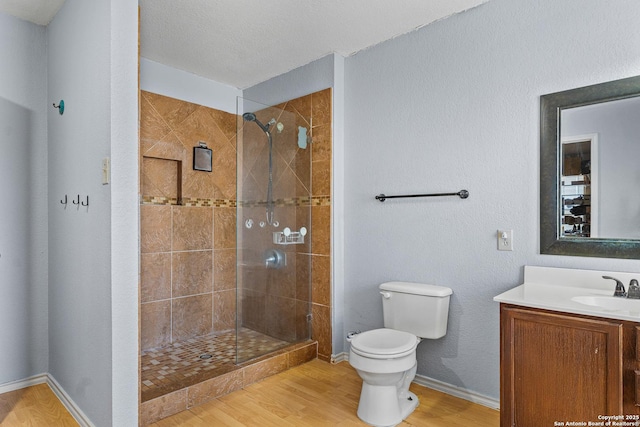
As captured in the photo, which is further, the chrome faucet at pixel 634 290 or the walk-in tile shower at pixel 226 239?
the walk-in tile shower at pixel 226 239

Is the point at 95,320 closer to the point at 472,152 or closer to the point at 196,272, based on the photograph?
the point at 196,272

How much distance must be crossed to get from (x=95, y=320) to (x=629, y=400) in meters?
2.38

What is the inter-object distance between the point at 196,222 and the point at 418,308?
6.89ft

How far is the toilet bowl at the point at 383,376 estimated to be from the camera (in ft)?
6.65

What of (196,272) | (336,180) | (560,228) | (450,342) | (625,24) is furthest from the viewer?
(196,272)

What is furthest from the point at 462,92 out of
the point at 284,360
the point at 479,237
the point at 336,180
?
the point at 284,360

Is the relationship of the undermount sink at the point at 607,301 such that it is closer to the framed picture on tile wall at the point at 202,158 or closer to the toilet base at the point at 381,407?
the toilet base at the point at 381,407

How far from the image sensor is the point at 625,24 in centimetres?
184

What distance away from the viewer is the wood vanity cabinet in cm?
145

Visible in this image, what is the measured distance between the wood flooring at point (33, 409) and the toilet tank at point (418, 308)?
1.93m

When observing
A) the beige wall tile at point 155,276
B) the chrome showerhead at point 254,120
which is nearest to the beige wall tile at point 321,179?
the chrome showerhead at point 254,120

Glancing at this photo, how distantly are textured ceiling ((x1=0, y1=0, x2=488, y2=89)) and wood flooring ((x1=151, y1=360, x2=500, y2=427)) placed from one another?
2.44 m

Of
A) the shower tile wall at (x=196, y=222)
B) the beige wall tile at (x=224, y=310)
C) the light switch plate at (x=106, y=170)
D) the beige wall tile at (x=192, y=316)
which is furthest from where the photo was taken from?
the beige wall tile at (x=224, y=310)

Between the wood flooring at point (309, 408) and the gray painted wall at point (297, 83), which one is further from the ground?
the gray painted wall at point (297, 83)
